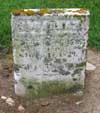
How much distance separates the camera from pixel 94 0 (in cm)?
847

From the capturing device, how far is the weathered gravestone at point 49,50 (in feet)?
15.5

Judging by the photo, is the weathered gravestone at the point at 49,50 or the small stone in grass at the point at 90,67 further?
the small stone in grass at the point at 90,67

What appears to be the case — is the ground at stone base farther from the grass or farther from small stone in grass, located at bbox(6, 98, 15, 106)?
the grass

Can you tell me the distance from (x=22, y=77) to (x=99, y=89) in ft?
3.33

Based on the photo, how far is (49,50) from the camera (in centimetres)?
486

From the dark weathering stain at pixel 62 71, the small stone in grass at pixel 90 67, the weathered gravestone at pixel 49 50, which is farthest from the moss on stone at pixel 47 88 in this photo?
the small stone in grass at pixel 90 67

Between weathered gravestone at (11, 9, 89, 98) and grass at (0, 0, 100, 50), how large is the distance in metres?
1.46

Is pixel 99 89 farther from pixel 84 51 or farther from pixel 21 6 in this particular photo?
pixel 21 6

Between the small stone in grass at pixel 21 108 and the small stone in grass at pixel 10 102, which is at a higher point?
the small stone in grass at pixel 10 102

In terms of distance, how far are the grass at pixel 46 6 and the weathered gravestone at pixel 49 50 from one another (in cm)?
146

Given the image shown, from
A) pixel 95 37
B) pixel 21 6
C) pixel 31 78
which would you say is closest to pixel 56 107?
pixel 31 78

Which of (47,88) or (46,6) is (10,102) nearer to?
(47,88)

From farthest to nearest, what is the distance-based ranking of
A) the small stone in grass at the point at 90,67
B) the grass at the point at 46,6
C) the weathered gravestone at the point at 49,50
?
Answer: the grass at the point at 46,6, the small stone in grass at the point at 90,67, the weathered gravestone at the point at 49,50

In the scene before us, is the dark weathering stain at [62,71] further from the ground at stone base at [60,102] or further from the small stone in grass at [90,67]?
the small stone in grass at [90,67]
